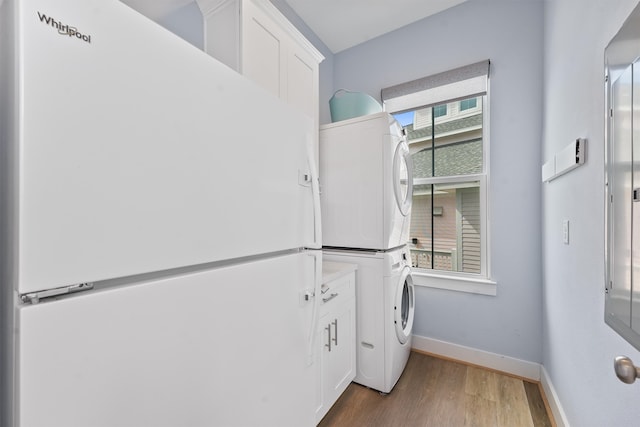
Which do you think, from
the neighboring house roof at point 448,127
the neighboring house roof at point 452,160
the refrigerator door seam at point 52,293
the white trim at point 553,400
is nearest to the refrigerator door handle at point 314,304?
the refrigerator door seam at point 52,293

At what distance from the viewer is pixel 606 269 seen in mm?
926

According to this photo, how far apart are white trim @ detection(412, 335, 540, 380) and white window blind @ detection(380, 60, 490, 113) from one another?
2098 millimetres

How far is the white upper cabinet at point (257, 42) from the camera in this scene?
136 cm

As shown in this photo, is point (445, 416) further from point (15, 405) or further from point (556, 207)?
point (15, 405)

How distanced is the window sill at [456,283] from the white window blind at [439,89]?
1524mm

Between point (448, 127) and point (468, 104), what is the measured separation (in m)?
0.23

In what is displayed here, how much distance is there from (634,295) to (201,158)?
45.8 inches

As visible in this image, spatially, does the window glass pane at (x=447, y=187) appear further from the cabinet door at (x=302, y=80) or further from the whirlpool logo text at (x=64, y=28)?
the whirlpool logo text at (x=64, y=28)

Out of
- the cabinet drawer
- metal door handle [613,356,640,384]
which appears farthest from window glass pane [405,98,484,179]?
metal door handle [613,356,640,384]

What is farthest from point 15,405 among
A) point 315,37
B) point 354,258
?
point 315,37

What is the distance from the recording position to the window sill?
2.19 metres

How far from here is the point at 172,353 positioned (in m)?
0.60

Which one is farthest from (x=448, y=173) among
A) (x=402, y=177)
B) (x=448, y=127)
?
(x=402, y=177)

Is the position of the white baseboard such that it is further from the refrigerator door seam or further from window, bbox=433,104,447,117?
the refrigerator door seam
